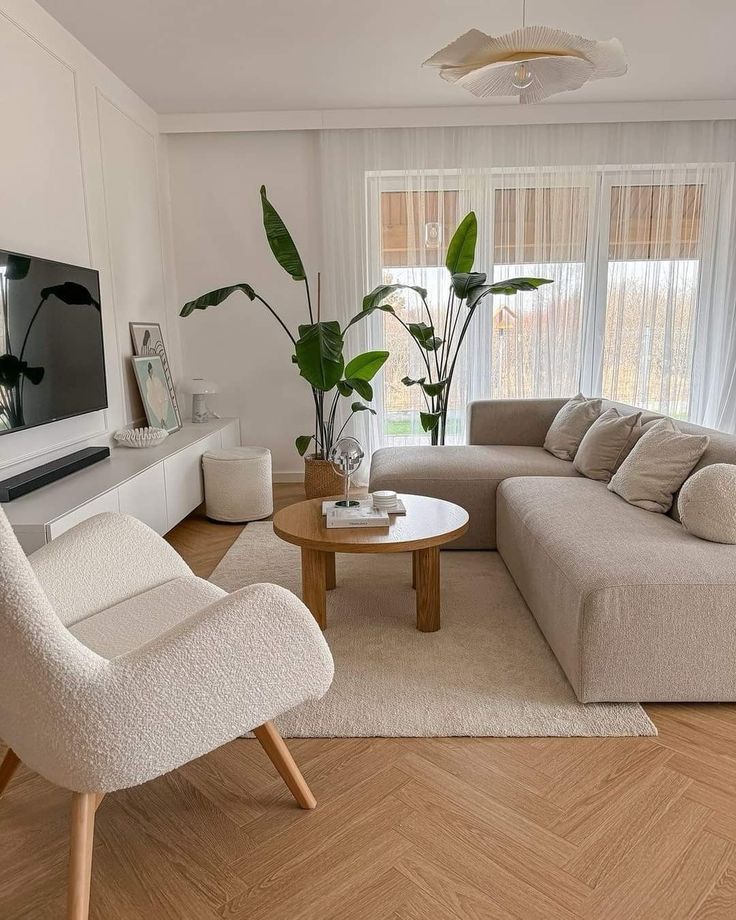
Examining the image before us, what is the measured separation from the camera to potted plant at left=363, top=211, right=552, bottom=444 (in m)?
4.33

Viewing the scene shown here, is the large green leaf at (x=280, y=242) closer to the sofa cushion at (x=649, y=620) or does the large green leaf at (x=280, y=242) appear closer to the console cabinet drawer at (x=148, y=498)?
the console cabinet drawer at (x=148, y=498)

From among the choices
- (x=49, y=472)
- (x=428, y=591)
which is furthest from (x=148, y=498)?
(x=428, y=591)

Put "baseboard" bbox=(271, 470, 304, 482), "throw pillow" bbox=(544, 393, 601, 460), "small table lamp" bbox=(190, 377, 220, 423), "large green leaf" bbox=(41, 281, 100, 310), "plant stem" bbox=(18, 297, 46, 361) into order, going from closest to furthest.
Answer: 1. "plant stem" bbox=(18, 297, 46, 361)
2. "large green leaf" bbox=(41, 281, 100, 310)
3. "throw pillow" bbox=(544, 393, 601, 460)
4. "small table lamp" bbox=(190, 377, 220, 423)
5. "baseboard" bbox=(271, 470, 304, 482)

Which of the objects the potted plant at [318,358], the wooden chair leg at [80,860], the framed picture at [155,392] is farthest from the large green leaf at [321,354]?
the wooden chair leg at [80,860]

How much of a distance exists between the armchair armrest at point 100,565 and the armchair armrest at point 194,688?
0.52 m

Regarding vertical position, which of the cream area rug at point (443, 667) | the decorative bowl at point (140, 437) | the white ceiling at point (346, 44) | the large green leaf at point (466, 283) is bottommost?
the cream area rug at point (443, 667)

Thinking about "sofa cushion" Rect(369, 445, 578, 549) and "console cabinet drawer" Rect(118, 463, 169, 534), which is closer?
"console cabinet drawer" Rect(118, 463, 169, 534)

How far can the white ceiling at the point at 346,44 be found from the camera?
3273 mm

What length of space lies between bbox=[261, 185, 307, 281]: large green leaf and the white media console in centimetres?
114

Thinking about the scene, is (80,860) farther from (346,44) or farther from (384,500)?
(346,44)

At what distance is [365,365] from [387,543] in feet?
7.26

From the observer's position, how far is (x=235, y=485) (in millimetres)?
4039

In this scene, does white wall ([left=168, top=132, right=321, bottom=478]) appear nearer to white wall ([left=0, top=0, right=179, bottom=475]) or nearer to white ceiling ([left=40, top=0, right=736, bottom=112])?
white wall ([left=0, top=0, right=179, bottom=475])

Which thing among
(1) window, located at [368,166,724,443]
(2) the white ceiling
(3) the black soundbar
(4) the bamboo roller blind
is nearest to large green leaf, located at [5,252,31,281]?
(3) the black soundbar
